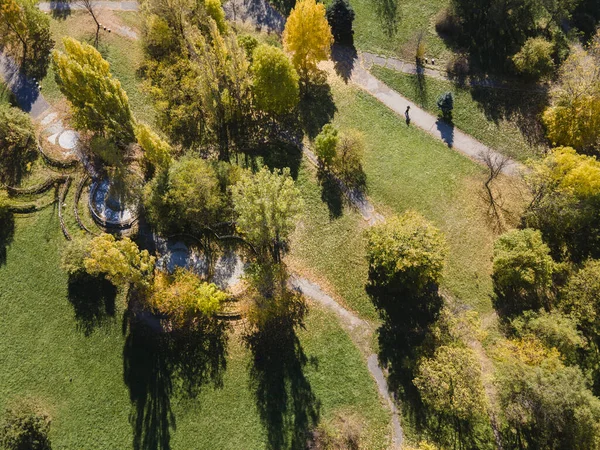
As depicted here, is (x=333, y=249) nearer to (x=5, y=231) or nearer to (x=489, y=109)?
(x=489, y=109)

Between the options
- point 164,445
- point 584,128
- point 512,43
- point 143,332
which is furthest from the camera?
point 512,43

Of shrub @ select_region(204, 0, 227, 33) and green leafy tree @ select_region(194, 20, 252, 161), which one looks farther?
shrub @ select_region(204, 0, 227, 33)

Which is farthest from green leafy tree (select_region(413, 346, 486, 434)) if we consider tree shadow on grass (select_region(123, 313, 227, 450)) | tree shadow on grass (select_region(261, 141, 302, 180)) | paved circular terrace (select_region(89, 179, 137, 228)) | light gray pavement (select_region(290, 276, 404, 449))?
paved circular terrace (select_region(89, 179, 137, 228))

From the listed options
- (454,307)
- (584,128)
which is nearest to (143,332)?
(454,307)

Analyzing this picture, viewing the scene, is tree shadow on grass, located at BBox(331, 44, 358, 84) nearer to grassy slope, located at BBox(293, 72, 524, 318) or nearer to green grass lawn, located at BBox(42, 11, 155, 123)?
grassy slope, located at BBox(293, 72, 524, 318)

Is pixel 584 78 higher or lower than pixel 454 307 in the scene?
higher

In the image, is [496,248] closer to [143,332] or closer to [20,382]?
[143,332]

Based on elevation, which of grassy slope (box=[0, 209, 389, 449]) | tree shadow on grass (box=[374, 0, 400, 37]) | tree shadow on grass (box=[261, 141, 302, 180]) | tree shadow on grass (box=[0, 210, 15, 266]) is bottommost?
grassy slope (box=[0, 209, 389, 449])

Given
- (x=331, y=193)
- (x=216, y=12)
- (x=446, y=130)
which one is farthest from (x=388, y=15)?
(x=331, y=193)
